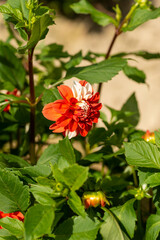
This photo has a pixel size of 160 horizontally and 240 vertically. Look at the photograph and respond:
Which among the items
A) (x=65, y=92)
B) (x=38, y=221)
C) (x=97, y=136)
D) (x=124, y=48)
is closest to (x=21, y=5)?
(x=65, y=92)

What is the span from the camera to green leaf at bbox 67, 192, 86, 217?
1.53 feet

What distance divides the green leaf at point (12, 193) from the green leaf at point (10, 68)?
41cm

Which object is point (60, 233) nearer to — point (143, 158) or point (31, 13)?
point (143, 158)

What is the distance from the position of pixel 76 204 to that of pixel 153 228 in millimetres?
165

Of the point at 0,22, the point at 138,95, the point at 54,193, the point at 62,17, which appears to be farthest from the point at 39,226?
the point at 62,17

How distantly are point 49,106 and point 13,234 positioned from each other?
23cm

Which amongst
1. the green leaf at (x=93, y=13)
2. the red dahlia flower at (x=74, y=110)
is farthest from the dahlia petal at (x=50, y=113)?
the green leaf at (x=93, y=13)

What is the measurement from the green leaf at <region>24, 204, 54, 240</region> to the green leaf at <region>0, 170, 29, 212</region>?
0.26 feet

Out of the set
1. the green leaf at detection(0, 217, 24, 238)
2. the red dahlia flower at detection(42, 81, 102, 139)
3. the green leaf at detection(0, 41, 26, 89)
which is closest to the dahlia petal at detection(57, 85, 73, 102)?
the red dahlia flower at detection(42, 81, 102, 139)

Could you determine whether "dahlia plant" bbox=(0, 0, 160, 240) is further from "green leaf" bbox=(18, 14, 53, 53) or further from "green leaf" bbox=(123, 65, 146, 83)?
"green leaf" bbox=(123, 65, 146, 83)

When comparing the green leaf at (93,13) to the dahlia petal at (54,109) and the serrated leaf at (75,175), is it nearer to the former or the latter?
the dahlia petal at (54,109)

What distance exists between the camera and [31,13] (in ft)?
1.90

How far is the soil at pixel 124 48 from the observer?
1.64 meters

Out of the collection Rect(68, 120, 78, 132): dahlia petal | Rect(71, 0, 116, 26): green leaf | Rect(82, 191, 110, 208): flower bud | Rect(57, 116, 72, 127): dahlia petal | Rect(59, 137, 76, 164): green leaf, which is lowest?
Rect(82, 191, 110, 208): flower bud
